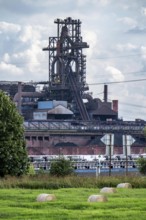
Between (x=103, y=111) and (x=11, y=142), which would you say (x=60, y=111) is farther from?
(x=11, y=142)

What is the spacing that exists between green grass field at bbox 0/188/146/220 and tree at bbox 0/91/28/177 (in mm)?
20219

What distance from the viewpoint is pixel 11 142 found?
1859 inches

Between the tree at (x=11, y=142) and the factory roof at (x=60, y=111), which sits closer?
the tree at (x=11, y=142)

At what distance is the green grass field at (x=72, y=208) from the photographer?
20031mm

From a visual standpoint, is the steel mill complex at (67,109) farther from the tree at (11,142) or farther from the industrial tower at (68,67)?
the tree at (11,142)

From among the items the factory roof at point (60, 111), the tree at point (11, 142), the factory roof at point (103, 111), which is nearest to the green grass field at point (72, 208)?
the tree at point (11, 142)

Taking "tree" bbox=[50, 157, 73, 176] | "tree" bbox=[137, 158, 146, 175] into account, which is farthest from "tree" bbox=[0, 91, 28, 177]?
"tree" bbox=[137, 158, 146, 175]

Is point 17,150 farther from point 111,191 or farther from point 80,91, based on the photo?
point 80,91

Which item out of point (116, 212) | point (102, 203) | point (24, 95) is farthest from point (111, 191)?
point (24, 95)

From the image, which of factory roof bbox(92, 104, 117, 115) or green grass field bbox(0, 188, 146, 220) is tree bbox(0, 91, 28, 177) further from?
factory roof bbox(92, 104, 117, 115)

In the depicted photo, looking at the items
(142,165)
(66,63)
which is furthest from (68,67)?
(142,165)

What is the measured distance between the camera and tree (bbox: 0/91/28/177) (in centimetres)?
4691

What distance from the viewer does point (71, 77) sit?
571 feet

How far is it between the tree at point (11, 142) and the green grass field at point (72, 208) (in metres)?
20.2
